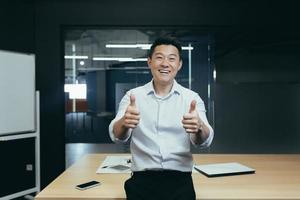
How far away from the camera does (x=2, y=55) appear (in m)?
3.28

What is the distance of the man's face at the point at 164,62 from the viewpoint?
4.79 feet

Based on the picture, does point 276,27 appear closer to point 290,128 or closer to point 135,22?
point 290,128

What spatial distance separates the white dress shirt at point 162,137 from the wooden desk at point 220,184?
0.19 m

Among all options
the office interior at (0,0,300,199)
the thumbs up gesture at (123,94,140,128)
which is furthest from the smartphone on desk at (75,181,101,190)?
the office interior at (0,0,300,199)

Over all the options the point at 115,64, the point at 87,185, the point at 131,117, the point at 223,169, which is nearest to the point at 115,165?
the point at 87,185

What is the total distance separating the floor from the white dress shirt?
9.30 feet

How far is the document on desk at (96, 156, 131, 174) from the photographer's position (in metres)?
1.91

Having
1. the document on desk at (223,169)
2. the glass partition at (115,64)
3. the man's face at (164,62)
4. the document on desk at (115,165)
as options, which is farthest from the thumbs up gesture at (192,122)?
the glass partition at (115,64)

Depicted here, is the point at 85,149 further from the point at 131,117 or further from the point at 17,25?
the point at 131,117

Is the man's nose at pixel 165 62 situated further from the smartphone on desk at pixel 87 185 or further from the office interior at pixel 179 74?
the office interior at pixel 179 74

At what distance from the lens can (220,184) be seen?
167cm

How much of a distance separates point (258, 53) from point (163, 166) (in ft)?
10.3

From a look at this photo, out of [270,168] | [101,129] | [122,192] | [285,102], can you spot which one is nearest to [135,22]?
[101,129]

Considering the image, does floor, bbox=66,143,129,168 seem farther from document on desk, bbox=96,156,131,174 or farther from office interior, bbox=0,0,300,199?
document on desk, bbox=96,156,131,174
